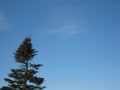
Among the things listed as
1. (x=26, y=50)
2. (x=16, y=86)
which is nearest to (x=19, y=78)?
(x=16, y=86)

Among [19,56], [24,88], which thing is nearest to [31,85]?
[24,88]

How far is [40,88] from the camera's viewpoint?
52.6m

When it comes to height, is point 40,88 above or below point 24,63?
below

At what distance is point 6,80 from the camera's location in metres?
52.0

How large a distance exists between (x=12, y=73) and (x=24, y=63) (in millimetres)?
2323

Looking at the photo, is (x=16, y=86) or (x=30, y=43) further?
(x=30, y=43)

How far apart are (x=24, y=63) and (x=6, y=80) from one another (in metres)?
3.68

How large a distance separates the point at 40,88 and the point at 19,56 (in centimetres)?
577

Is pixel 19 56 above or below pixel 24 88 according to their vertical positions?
above

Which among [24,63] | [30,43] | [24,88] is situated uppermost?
[30,43]

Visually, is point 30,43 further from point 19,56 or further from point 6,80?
point 6,80

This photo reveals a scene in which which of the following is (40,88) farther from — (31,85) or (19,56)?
(19,56)

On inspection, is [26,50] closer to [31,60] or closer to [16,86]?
[31,60]

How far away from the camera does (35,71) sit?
52594 millimetres
